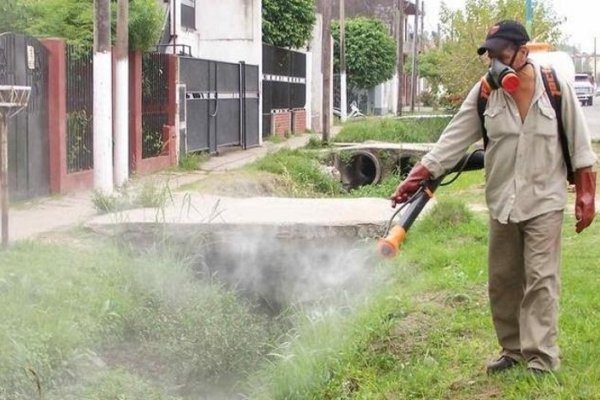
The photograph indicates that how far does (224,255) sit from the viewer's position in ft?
29.9

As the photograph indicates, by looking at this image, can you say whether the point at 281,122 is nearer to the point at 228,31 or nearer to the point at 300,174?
the point at 228,31

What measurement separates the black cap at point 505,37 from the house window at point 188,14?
1793 cm

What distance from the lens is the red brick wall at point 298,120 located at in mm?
27188

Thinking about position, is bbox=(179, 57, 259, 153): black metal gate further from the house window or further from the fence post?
the house window


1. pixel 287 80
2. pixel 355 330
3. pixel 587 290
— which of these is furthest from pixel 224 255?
pixel 287 80

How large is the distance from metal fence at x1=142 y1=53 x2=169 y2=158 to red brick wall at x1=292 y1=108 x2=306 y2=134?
11.4m

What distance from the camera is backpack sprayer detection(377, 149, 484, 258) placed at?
4.21 metres

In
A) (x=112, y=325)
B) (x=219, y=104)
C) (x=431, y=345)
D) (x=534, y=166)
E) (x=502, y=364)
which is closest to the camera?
(x=534, y=166)

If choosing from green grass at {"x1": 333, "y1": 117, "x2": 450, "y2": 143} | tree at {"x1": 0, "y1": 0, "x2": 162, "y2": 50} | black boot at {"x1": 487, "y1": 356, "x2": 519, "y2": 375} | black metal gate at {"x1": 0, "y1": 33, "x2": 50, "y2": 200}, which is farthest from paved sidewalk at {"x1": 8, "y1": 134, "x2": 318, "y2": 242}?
green grass at {"x1": 333, "y1": 117, "x2": 450, "y2": 143}

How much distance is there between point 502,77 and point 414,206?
2.39ft

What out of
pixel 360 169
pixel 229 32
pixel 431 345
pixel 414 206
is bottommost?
pixel 431 345

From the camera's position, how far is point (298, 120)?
2775 cm

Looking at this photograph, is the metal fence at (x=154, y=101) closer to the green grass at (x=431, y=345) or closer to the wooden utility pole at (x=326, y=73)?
the wooden utility pole at (x=326, y=73)

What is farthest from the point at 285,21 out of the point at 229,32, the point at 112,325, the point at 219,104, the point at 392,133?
the point at 112,325
